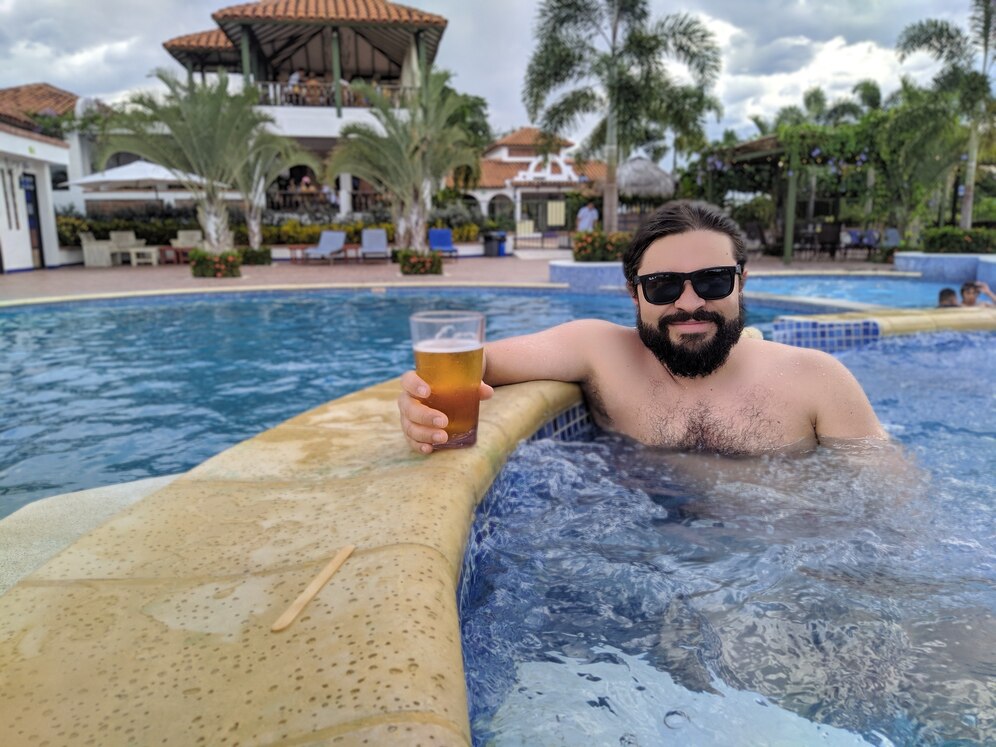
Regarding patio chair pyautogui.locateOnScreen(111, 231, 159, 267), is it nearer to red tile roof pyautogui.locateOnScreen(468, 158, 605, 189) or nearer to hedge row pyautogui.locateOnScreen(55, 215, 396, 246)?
hedge row pyautogui.locateOnScreen(55, 215, 396, 246)

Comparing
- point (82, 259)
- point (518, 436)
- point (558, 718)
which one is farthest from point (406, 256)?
point (558, 718)

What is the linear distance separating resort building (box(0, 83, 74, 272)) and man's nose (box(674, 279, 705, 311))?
16779 millimetres

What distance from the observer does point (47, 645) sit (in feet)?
3.18

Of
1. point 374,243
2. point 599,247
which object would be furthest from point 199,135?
point 599,247

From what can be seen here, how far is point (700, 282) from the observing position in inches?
84.7

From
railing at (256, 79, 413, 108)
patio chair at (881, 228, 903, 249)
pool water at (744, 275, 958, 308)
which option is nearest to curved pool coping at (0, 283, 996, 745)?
pool water at (744, 275, 958, 308)

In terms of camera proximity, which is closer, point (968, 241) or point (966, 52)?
point (968, 241)

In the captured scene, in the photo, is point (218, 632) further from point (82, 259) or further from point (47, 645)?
point (82, 259)

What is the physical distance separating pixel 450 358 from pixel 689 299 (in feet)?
3.14

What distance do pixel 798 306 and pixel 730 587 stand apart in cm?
813

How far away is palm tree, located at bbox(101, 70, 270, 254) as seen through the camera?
43.6ft

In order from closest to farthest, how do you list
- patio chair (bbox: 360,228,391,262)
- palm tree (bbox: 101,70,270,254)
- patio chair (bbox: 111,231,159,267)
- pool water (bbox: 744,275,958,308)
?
pool water (bbox: 744,275,958,308) → palm tree (bbox: 101,70,270,254) → patio chair (bbox: 360,228,391,262) → patio chair (bbox: 111,231,159,267)

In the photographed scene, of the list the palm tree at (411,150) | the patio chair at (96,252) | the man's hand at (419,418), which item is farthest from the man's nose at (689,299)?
the patio chair at (96,252)

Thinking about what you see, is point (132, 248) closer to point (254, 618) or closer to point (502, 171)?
point (254, 618)
